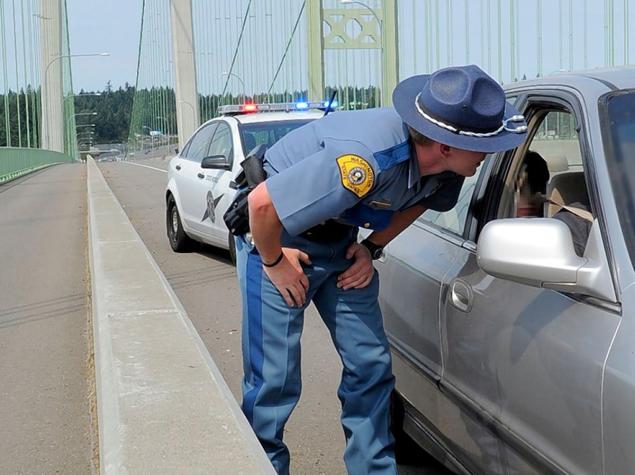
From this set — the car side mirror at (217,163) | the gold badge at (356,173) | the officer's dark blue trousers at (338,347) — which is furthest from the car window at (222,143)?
the gold badge at (356,173)

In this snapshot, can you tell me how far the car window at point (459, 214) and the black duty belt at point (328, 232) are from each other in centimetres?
51

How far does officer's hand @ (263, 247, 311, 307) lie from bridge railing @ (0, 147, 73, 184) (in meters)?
31.5

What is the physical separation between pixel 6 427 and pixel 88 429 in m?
0.39

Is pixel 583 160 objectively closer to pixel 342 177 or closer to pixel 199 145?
pixel 342 177

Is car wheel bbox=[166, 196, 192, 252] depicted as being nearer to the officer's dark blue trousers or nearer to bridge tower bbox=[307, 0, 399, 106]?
the officer's dark blue trousers

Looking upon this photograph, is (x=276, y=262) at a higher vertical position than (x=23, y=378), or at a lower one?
higher

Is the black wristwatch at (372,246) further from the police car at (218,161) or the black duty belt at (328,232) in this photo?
the police car at (218,161)

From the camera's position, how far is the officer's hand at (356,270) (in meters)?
2.96

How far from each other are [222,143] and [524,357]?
6.80m

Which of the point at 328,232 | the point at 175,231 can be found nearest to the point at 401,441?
the point at 328,232

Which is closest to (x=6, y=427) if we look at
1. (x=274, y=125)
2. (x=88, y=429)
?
(x=88, y=429)

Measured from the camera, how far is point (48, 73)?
71.6m

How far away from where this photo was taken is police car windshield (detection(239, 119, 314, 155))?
8562 millimetres

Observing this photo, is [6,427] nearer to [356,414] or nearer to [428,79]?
[356,414]
